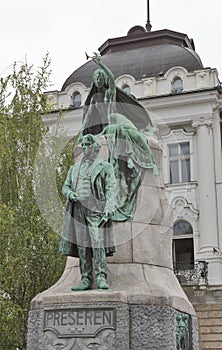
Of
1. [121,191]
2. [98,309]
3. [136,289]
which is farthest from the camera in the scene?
[121,191]

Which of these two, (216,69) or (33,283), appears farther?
(216,69)

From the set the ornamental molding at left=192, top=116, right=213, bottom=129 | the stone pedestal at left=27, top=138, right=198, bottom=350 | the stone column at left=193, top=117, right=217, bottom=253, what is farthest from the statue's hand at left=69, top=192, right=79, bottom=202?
the ornamental molding at left=192, top=116, right=213, bottom=129

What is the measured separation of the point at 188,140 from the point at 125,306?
2256 cm

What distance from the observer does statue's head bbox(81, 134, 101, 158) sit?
302 inches

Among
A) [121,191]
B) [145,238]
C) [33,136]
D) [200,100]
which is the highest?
[200,100]

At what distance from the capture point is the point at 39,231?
1358cm

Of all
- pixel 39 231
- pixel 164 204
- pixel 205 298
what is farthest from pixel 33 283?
pixel 205 298

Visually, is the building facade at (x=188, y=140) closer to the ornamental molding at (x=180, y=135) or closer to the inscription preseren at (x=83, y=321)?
the ornamental molding at (x=180, y=135)

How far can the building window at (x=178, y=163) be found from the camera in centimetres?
2864

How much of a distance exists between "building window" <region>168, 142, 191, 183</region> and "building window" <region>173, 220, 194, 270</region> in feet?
6.66

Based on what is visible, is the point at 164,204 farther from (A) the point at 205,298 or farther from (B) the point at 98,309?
(A) the point at 205,298

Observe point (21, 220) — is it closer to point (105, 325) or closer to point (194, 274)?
point (105, 325)

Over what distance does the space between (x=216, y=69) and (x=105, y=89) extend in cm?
2111

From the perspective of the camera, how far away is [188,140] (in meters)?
29.0
